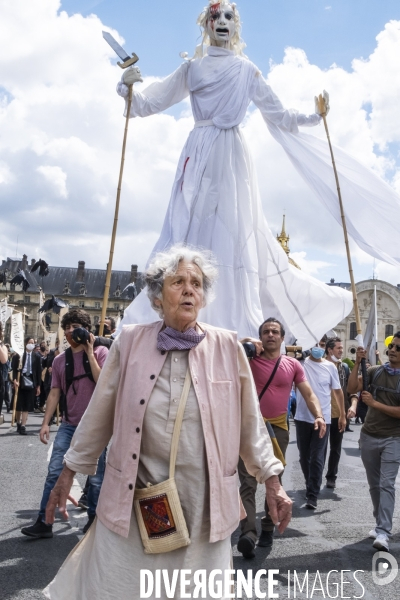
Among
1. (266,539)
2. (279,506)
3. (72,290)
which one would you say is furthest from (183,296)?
(72,290)

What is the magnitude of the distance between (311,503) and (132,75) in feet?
15.2

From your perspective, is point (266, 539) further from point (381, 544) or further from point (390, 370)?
point (390, 370)

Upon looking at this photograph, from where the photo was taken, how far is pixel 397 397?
6.72m

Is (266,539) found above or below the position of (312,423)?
below

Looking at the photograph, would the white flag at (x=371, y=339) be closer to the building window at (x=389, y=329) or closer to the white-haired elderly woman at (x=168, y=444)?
the white-haired elderly woman at (x=168, y=444)

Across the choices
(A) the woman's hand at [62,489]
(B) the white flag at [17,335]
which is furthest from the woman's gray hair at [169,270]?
(B) the white flag at [17,335]

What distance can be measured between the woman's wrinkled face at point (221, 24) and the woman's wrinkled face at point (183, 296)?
396cm

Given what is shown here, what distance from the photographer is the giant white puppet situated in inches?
257

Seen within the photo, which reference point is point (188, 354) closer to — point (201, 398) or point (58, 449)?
point (201, 398)

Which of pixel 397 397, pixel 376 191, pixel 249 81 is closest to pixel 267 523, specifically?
pixel 397 397

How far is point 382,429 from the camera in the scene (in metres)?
6.72

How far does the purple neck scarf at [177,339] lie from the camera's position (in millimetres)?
3283

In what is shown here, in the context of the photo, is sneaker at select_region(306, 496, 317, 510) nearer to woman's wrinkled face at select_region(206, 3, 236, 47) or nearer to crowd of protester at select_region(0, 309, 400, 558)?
crowd of protester at select_region(0, 309, 400, 558)

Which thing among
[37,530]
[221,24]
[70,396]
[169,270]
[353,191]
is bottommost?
[37,530]
